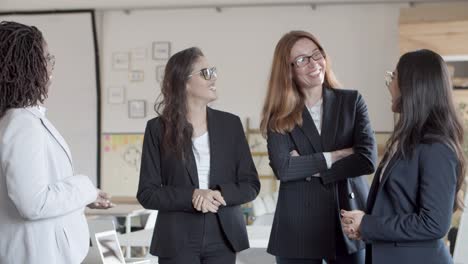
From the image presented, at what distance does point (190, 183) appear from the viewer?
3.07m

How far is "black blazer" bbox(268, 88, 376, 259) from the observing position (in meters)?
2.93

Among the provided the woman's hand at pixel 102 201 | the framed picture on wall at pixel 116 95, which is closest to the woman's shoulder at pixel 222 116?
the woman's hand at pixel 102 201

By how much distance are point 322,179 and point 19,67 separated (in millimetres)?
1341

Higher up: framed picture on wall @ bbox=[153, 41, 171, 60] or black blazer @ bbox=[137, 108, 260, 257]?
framed picture on wall @ bbox=[153, 41, 171, 60]

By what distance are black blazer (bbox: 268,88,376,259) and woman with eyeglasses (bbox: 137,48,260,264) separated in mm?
186

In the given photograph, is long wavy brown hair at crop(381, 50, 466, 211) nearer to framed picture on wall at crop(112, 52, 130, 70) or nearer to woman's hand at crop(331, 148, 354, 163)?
woman's hand at crop(331, 148, 354, 163)

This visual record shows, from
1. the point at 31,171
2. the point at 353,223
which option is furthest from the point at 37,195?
the point at 353,223

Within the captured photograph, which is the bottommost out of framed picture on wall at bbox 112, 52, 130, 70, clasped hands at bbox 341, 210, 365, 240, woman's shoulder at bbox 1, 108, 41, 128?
clasped hands at bbox 341, 210, 365, 240

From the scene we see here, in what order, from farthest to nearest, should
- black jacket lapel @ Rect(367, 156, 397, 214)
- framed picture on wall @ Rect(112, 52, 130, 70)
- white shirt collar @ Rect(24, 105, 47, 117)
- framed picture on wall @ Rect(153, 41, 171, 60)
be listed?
framed picture on wall @ Rect(112, 52, 130, 70) < framed picture on wall @ Rect(153, 41, 171, 60) < black jacket lapel @ Rect(367, 156, 397, 214) < white shirt collar @ Rect(24, 105, 47, 117)

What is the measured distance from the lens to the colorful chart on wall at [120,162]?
9.08 metres

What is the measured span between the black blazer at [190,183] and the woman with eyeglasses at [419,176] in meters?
0.73

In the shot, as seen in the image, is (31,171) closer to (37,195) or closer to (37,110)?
(37,195)

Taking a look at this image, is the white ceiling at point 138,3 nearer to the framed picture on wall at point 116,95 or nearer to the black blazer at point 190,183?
the framed picture on wall at point 116,95

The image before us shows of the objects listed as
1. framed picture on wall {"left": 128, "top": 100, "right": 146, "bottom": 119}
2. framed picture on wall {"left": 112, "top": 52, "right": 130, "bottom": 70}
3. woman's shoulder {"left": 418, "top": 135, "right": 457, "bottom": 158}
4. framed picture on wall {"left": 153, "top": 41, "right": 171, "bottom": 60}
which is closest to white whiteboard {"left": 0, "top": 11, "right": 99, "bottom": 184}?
framed picture on wall {"left": 112, "top": 52, "right": 130, "bottom": 70}
